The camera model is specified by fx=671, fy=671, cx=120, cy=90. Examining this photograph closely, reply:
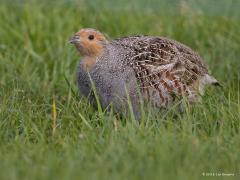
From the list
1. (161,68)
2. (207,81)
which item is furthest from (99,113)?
(207,81)

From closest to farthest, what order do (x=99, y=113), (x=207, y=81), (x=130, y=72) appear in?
(x=99, y=113), (x=130, y=72), (x=207, y=81)

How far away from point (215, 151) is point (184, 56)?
1.92m

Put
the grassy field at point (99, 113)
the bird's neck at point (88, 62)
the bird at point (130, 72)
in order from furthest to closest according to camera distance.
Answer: the bird's neck at point (88, 62) → the bird at point (130, 72) → the grassy field at point (99, 113)

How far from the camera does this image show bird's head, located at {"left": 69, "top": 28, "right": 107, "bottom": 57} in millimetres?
5836

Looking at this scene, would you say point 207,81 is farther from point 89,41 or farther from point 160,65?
point 89,41

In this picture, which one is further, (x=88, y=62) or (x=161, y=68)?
(x=161, y=68)

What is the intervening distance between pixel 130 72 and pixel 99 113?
1.99 ft

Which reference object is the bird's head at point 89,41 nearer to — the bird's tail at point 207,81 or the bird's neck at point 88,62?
the bird's neck at point 88,62

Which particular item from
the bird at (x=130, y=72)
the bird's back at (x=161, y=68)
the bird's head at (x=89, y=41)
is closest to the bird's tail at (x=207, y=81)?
the bird's back at (x=161, y=68)

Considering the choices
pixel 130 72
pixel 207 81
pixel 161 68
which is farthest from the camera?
pixel 207 81

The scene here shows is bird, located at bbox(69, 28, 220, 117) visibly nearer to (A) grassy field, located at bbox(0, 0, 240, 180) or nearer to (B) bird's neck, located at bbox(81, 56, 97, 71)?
(B) bird's neck, located at bbox(81, 56, 97, 71)

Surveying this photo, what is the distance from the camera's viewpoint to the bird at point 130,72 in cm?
576

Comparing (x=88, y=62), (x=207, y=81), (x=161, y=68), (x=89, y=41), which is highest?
(x=89, y=41)

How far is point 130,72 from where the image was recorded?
19.2ft
